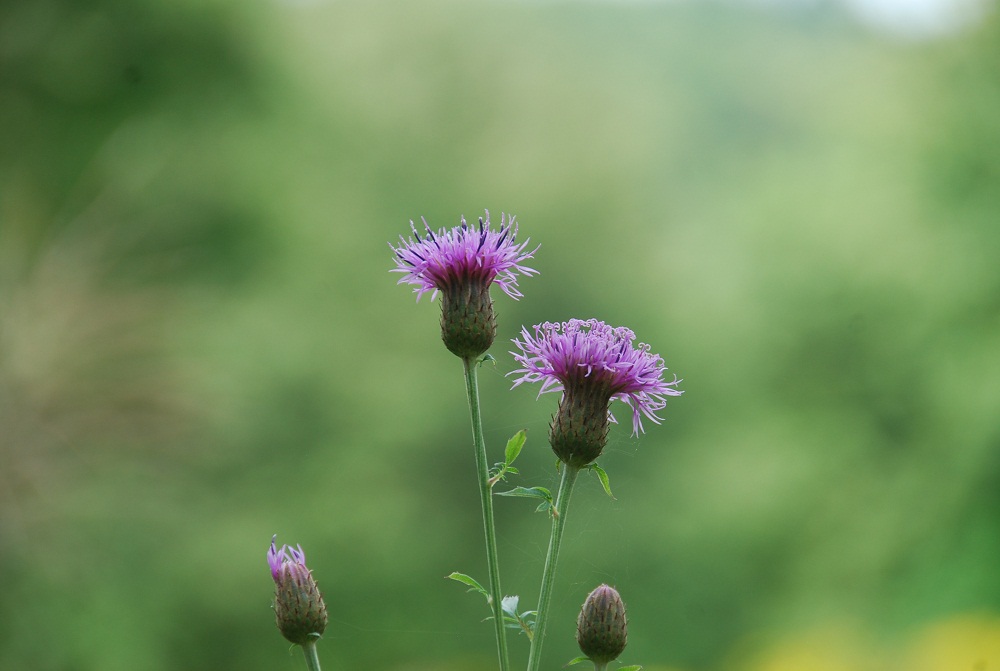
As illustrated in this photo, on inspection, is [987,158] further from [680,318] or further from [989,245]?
[680,318]

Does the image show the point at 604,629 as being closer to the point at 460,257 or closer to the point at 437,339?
the point at 460,257

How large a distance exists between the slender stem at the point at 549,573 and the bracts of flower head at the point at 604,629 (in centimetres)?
15

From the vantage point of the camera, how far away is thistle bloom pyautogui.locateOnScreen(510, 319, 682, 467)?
1.28 m

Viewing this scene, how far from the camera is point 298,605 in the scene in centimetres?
122

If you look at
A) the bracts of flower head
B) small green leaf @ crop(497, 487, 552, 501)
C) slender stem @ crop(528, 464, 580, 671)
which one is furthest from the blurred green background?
small green leaf @ crop(497, 487, 552, 501)

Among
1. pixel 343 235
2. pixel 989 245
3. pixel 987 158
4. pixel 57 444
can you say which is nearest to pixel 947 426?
pixel 989 245

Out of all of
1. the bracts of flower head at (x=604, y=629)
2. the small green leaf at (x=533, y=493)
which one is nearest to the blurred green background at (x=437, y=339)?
the bracts of flower head at (x=604, y=629)

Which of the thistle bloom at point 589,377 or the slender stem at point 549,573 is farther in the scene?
the thistle bloom at point 589,377

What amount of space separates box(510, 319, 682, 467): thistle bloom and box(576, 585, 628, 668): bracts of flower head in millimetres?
189

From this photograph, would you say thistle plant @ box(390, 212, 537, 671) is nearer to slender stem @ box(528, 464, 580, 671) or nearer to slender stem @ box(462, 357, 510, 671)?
slender stem @ box(462, 357, 510, 671)

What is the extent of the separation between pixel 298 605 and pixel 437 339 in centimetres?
535

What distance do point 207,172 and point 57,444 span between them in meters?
2.00

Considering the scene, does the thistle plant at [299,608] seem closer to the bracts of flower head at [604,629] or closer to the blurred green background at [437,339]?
the bracts of flower head at [604,629]

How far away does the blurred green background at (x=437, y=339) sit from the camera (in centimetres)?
571
